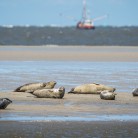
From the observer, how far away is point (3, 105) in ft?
53.8

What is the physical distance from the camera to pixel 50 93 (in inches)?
746

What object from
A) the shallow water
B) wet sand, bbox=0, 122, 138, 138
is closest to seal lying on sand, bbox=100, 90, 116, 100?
the shallow water

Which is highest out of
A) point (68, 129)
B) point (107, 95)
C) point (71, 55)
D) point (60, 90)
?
point (60, 90)

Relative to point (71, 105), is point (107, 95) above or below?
above

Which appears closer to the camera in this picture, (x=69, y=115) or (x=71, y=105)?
(x=69, y=115)

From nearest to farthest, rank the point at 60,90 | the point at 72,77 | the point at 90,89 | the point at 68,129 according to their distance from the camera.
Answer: the point at 68,129 < the point at 60,90 < the point at 90,89 < the point at 72,77

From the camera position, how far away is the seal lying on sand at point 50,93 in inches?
741

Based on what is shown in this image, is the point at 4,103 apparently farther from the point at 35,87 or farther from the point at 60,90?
the point at 35,87

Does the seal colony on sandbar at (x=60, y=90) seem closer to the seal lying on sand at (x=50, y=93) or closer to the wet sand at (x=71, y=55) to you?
the seal lying on sand at (x=50, y=93)

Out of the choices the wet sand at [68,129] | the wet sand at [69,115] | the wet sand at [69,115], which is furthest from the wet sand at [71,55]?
the wet sand at [68,129]

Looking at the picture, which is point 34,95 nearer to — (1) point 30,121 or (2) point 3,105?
(2) point 3,105

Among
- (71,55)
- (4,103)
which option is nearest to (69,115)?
(4,103)

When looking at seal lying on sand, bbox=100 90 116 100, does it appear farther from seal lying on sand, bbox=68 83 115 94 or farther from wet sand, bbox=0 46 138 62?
wet sand, bbox=0 46 138 62

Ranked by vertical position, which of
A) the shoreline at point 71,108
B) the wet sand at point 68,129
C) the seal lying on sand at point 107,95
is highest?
the seal lying on sand at point 107,95
